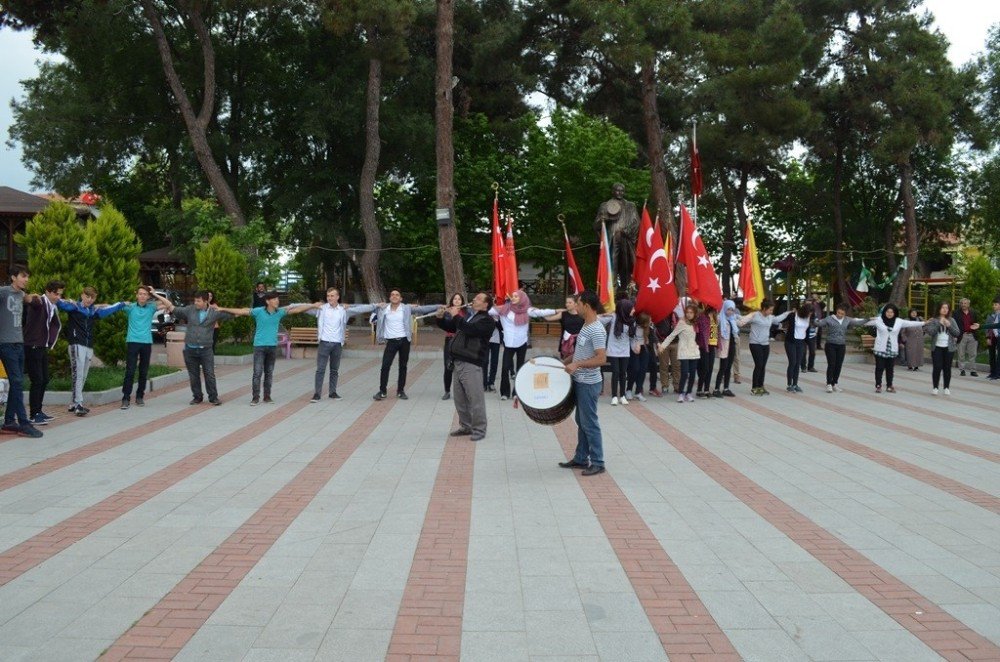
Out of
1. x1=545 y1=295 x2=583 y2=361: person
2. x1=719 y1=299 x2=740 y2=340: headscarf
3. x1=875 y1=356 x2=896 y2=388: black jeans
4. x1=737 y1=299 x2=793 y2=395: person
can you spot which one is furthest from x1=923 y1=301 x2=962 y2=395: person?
x1=545 y1=295 x2=583 y2=361: person

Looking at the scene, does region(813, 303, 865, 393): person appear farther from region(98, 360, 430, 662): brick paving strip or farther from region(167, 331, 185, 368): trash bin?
region(167, 331, 185, 368): trash bin

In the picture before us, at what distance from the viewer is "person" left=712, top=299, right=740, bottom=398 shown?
1541 cm

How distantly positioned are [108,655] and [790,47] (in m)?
27.8

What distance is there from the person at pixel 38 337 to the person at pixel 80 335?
2.30 ft

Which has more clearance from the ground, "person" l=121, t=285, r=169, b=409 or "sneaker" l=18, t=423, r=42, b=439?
"person" l=121, t=285, r=169, b=409

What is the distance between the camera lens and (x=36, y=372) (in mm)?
11016

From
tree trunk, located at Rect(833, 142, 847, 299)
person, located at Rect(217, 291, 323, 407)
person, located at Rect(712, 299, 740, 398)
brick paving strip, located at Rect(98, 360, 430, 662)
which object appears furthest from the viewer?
tree trunk, located at Rect(833, 142, 847, 299)

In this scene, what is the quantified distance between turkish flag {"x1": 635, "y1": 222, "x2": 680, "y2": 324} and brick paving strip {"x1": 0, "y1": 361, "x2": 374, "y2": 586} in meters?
6.94

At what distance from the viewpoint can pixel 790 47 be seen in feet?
90.0

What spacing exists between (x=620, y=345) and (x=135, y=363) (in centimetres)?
744

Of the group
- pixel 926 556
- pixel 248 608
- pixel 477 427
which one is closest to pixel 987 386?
pixel 477 427

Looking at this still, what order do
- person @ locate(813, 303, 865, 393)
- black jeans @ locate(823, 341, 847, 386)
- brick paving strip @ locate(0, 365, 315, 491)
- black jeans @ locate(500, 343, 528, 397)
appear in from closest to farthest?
brick paving strip @ locate(0, 365, 315, 491)
black jeans @ locate(500, 343, 528, 397)
person @ locate(813, 303, 865, 393)
black jeans @ locate(823, 341, 847, 386)

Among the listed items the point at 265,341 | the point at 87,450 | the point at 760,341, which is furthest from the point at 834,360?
the point at 87,450

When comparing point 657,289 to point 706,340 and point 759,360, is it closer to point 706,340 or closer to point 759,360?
point 706,340
